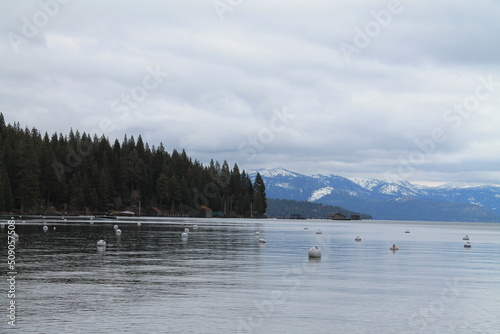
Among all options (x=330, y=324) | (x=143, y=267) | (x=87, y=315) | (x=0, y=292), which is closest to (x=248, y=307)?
(x=330, y=324)

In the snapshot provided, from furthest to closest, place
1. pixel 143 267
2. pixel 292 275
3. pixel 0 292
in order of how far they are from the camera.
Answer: pixel 143 267, pixel 292 275, pixel 0 292

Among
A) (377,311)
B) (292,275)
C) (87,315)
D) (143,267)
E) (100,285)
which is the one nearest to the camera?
(87,315)

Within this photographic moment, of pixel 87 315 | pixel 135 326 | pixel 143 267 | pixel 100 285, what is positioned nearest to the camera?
pixel 135 326

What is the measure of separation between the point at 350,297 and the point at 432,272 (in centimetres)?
2260

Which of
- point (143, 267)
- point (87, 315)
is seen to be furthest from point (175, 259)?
point (87, 315)

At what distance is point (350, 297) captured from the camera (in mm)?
43625

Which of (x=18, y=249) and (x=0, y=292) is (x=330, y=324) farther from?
(x=18, y=249)

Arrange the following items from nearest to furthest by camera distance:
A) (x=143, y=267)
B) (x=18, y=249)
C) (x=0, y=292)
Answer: (x=0, y=292) < (x=143, y=267) < (x=18, y=249)

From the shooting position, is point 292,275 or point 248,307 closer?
point 248,307

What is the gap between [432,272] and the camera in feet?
208

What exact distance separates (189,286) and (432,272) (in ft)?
90.0

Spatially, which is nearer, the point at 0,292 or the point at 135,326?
the point at 135,326

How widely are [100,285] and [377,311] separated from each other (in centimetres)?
2031

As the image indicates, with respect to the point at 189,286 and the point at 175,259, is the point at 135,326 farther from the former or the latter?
the point at 175,259
